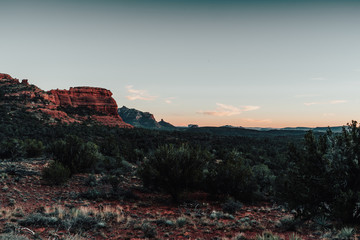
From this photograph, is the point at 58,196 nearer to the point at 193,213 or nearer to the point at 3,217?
the point at 3,217

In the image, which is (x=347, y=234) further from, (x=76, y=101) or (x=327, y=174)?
(x=76, y=101)

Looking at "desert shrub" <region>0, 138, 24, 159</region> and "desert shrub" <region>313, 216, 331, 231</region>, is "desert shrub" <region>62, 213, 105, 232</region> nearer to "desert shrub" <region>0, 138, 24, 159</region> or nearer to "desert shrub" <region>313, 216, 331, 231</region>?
"desert shrub" <region>313, 216, 331, 231</region>

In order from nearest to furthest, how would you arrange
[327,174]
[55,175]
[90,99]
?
[327,174]
[55,175]
[90,99]

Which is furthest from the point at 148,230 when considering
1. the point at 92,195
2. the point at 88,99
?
the point at 88,99

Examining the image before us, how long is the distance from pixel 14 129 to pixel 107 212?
39806 mm

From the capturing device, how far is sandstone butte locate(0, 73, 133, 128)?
207 feet

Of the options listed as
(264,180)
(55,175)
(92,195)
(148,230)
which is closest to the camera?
(148,230)

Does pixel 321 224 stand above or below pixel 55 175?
below

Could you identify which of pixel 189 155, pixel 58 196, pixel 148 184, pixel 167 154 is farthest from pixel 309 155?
pixel 58 196

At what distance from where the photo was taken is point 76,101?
97.6m

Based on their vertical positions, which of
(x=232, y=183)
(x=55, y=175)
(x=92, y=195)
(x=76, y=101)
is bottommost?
(x=92, y=195)

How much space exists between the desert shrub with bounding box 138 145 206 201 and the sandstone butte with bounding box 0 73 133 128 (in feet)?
186

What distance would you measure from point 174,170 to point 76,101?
325 ft

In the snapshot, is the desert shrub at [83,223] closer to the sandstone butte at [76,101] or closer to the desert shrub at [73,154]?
the desert shrub at [73,154]
